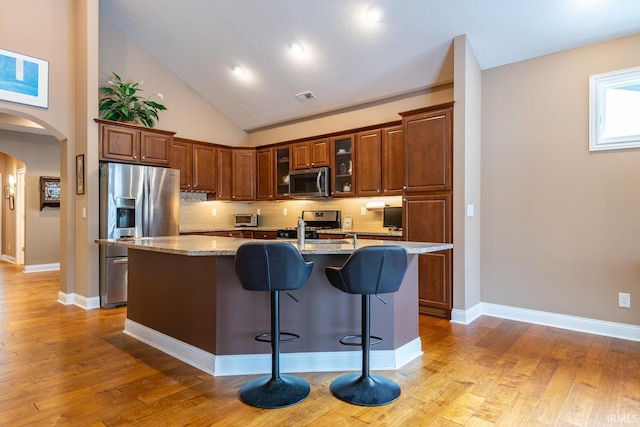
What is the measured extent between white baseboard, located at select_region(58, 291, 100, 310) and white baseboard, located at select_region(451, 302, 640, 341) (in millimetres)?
4122

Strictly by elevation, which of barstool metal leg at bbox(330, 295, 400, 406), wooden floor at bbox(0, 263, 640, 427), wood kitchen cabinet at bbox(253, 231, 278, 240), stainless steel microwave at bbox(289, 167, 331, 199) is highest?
stainless steel microwave at bbox(289, 167, 331, 199)

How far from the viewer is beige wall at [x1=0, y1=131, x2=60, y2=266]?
704 centimetres

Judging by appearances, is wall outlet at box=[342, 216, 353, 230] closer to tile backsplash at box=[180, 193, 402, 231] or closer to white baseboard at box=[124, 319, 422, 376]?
tile backsplash at box=[180, 193, 402, 231]

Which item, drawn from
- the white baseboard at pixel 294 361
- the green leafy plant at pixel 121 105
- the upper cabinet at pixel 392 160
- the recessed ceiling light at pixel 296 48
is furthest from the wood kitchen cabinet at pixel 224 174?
the white baseboard at pixel 294 361

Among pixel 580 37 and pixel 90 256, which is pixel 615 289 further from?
pixel 90 256

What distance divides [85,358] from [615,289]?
4.59m

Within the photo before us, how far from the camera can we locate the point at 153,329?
316cm

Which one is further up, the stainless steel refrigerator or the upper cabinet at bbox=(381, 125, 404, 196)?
the upper cabinet at bbox=(381, 125, 404, 196)

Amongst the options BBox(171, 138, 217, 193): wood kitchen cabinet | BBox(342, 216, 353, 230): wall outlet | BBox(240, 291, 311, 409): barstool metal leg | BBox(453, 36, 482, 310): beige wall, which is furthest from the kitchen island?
BBox(171, 138, 217, 193): wood kitchen cabinet

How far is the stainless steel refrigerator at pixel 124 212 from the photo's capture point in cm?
441

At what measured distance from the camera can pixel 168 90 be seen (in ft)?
19.6

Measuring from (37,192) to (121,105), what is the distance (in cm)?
394

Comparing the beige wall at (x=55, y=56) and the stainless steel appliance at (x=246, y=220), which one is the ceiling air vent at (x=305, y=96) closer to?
the stainless steel appliance at (x=246, y=220)

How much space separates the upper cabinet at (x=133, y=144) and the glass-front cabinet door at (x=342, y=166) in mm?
2317
